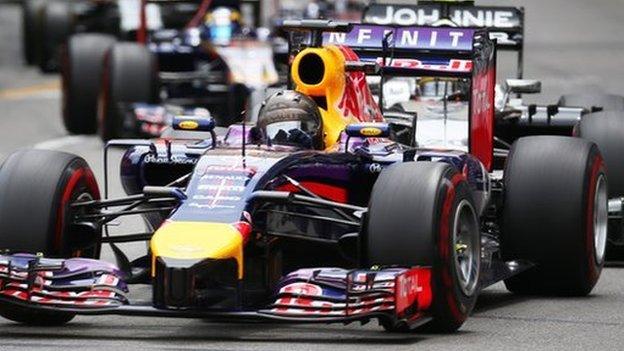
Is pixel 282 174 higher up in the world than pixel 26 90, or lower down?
higher up

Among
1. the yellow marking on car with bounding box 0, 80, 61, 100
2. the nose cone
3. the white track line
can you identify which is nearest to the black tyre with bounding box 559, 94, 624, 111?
the nose cone

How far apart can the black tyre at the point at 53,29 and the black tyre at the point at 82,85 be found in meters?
7.52

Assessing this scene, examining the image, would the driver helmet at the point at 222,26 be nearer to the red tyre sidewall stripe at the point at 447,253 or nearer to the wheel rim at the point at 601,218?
the wheel rim at the point at 601,218

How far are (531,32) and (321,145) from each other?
27648 mm

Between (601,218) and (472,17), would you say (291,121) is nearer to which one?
(601,218)

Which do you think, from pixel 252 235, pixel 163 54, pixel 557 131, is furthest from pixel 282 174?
pixel 163 54

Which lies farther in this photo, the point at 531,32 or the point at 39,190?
the point at 531,32

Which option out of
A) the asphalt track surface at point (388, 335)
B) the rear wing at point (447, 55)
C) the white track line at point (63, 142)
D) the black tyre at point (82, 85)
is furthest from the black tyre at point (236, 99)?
the rear wing at point (447, 55)

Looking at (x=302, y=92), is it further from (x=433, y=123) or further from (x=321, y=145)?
(x=433, y=123)

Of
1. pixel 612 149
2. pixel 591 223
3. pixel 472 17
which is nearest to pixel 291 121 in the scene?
pixel 591 223

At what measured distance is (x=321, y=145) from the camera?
464 inches

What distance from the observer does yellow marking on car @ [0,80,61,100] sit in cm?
3010

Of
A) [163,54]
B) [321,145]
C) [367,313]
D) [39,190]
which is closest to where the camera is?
[367,313]

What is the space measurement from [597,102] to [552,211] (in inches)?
192
